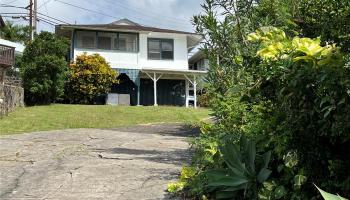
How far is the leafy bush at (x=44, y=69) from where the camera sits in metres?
24.0

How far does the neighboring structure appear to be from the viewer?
1252 inches

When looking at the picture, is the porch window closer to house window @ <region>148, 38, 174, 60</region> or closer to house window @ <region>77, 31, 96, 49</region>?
house window @ <region>77, 31, 96, 49</region>

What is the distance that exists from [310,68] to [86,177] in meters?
4.13

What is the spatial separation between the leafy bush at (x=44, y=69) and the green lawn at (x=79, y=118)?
219cm

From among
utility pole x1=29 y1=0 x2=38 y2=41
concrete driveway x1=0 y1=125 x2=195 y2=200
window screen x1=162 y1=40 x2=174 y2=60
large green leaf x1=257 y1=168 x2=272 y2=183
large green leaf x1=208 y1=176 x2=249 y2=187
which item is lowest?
concrete driveway x1=0 y1=125 x2=195 y2=200

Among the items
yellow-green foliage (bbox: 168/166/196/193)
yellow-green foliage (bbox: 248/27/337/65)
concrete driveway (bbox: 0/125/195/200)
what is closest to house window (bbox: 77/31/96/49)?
concrete driveway (bbox: 0/125/195/200)

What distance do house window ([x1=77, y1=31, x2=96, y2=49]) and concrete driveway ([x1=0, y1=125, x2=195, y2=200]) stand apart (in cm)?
1975

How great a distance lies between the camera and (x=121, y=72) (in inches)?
1248

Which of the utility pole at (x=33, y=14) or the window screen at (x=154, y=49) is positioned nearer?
the window screen at (x=154, y=49)

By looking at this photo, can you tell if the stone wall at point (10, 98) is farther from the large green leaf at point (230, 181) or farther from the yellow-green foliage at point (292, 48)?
the yellow-green foliage at point (292, 48)

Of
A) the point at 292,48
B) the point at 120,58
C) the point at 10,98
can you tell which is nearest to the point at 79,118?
the point at 10,98

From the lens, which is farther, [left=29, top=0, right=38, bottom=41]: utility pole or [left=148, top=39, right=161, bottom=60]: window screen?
[left=29, top=0, right=38, bottom=41]: utility pole

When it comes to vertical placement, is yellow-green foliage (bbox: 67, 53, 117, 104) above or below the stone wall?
above

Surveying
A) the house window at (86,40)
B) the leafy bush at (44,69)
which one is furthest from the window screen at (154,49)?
the leafy bush at (44,69)
